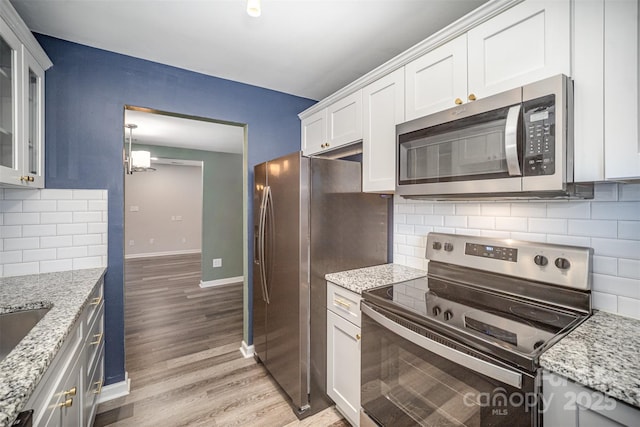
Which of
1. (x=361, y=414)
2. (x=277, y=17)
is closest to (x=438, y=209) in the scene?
(x=361, y=414)

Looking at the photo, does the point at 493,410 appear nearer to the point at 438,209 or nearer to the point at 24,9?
the point at 438,209

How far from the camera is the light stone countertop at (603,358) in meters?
0.73

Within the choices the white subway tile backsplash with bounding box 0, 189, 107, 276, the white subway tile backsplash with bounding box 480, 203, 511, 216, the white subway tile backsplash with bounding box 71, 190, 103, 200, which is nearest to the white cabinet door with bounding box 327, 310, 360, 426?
the white subway tile backsplash with bounding box 480, 203, 511, 216

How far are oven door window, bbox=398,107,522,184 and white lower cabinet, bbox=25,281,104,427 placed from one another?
5.45 feet

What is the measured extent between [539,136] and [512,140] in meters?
0.08

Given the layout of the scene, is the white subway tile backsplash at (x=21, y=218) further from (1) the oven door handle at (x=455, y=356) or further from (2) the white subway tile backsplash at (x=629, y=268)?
(2) the white subway tile backsplash at (x=629, y=268)

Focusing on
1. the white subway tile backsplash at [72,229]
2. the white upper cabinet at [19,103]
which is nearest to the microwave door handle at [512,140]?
the white upper cabinet at [19,103]

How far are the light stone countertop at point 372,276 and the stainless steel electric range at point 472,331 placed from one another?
0.09 meters

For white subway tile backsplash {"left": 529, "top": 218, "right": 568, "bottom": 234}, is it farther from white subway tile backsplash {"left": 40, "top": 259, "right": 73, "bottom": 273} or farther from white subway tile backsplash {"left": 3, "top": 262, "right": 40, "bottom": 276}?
white subway tile backsplash {"left": 3, "top": 262, "right": 40, "bottom": 276}

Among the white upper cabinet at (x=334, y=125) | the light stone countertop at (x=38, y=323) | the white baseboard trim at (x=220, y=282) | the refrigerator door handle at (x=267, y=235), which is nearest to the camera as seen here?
the light stone countertop at (x=38, y=323)

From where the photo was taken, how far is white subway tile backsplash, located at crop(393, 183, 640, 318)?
3.72 ft

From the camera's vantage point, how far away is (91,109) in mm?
2020

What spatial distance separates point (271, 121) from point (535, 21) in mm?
2091

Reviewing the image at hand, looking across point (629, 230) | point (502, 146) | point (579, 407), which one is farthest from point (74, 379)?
point (629, 230)
